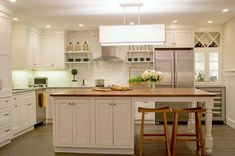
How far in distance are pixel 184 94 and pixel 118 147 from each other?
4.45ft

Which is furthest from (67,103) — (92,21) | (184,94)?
(92,21)

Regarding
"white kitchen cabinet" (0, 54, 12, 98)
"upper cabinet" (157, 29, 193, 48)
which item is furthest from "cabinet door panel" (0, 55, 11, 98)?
"upper cabinet" (157, 29, 193, 48)

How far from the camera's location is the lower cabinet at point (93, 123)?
165 inches

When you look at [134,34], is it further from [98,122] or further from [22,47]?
[22,47]

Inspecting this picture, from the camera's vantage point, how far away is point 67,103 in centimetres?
429

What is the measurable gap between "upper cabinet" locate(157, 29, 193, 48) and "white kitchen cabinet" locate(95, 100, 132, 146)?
132 inches

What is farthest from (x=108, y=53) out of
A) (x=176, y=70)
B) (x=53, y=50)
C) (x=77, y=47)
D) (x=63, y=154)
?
(x=63, y=154)

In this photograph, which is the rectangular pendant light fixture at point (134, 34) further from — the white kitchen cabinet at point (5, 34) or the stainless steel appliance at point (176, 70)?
the stainless steel appliance at point (176, 70)

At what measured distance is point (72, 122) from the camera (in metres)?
4.29

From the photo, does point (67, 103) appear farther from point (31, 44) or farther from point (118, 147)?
A: point (31, 44)

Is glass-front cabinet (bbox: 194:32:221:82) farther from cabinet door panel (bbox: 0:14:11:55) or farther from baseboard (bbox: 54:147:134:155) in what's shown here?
cabinet door panel (bbox: 0:14:11:55)

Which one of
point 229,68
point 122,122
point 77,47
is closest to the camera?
point 122,122

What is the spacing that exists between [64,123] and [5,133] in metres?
1.30

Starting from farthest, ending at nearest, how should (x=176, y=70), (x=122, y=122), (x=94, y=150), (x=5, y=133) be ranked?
1. (x=176, y=70)
2. (x=5, y=133)
3. (x=94, y=150)
4. (x=122, y=122)
